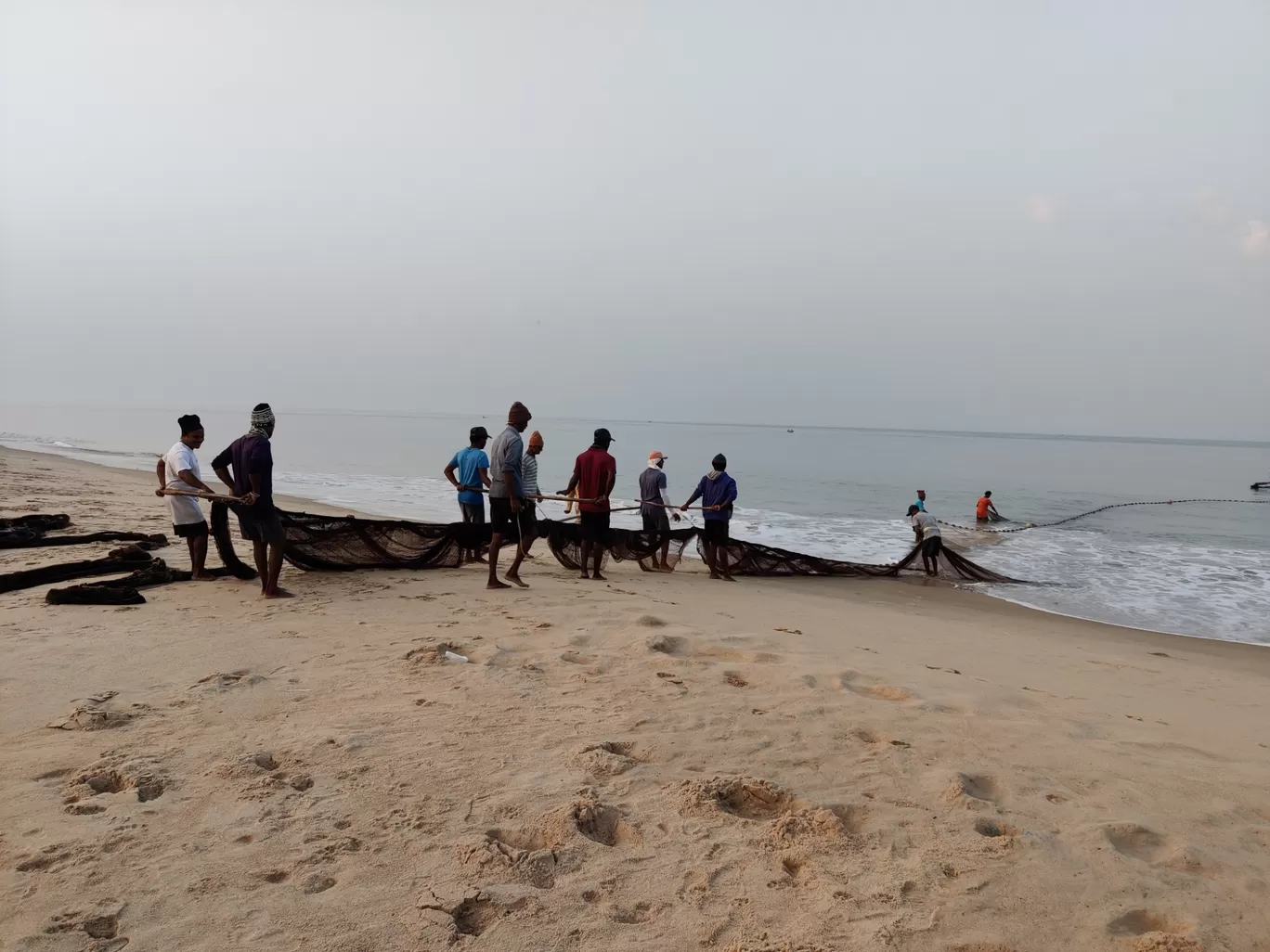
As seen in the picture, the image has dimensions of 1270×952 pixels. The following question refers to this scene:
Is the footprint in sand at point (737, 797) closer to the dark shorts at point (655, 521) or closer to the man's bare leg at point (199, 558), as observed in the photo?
the man's bare leg at point (199, 558)

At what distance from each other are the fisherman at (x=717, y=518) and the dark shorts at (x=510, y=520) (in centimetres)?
249

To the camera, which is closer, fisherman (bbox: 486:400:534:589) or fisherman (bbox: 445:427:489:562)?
fisherman (bbox: 486:400:534:589)

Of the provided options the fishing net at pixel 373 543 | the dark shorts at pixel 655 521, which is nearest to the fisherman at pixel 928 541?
the dark shorts at pixel 655 521

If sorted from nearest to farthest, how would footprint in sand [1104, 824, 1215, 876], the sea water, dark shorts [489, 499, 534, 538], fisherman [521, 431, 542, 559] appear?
footprint in sand [1104, 824, 1215, 876] → dark shorts [489, 499, 534, 538] → fisherman [521, 431, 542, 559] → the sea water

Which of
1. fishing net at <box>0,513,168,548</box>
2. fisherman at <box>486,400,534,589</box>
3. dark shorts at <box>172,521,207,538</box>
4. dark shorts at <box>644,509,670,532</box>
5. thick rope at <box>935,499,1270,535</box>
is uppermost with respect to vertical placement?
fisherman at <box>486,400,534,589</box>

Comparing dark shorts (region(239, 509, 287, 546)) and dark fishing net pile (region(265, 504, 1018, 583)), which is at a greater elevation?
dark shorts (region(239, 509, 287, 546))

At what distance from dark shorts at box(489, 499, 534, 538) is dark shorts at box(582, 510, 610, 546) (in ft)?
2.40

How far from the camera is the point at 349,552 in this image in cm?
752

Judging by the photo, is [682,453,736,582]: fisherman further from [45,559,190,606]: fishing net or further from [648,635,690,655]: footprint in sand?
[45,559,190,606]: fishing net

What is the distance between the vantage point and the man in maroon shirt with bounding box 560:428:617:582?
850 centimetres

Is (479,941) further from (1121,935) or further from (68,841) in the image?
(1121,935)

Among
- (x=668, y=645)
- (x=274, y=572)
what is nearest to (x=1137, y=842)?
(x=668, y=645)

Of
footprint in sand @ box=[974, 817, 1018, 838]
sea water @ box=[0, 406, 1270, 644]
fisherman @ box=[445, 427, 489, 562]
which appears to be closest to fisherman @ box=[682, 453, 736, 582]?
fisherman @ box=[445, 427, 489, 562]

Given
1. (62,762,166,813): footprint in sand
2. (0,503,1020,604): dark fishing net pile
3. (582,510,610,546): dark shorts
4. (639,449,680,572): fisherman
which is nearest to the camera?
(62,762,166,813): footprint in sand
